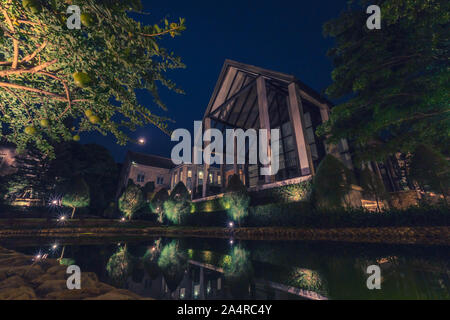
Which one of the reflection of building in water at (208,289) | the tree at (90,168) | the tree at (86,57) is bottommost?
the reflection of building in water at (208,289)

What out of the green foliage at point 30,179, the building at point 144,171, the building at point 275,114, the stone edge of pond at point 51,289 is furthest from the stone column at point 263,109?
the green foliage at point 30,179

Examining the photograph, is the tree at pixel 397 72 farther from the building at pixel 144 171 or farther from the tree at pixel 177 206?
the building at pixel 144 171

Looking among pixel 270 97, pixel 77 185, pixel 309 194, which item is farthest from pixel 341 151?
pixel 77 185

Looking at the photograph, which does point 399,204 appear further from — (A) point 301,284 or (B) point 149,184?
(B) point 149,184

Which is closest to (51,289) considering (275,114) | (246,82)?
(246,82)

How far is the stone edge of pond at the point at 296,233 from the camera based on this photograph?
686 cm

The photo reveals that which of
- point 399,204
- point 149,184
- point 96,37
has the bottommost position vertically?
point 399,204

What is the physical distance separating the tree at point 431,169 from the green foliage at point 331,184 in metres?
3.30

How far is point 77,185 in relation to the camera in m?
15.8

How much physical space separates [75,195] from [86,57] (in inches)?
674

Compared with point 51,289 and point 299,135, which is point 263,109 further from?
point 51,289

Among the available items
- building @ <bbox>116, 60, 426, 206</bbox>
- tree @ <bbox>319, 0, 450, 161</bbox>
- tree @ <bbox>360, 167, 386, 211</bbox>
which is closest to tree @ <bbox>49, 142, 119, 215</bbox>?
building @ <bbox>116, 60, 426, 206</bbox>

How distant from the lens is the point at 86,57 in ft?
9.06
